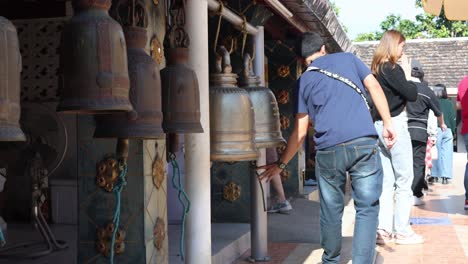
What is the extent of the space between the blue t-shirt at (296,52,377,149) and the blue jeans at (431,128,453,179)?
952 centimetres

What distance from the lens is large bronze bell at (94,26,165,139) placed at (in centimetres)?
265

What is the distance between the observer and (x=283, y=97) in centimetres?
968

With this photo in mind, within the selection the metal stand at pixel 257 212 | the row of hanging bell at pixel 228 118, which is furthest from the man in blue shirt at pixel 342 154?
the metal stand at pixel 257 212

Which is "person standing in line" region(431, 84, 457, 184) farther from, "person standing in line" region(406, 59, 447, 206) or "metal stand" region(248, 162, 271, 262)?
"metal stand" region(248, 162, 271, 262)

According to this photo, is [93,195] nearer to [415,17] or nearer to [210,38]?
[210,38]

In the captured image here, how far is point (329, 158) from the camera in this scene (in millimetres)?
4531

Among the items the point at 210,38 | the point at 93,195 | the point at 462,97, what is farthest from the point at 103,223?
the point at 462,97

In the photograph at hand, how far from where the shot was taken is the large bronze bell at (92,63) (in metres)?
2.31

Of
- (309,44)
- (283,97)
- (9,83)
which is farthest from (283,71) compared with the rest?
(9,83)

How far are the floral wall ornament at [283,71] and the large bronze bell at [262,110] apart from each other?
16.4 ft

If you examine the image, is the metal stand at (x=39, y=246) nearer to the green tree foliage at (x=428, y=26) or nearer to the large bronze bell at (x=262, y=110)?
the large bronze bell at (x=262, y=110)

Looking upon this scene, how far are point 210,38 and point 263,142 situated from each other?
7.42 feet

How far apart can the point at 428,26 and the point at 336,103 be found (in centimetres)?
3995

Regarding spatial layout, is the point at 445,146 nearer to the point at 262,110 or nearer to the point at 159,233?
the point at 262,110
